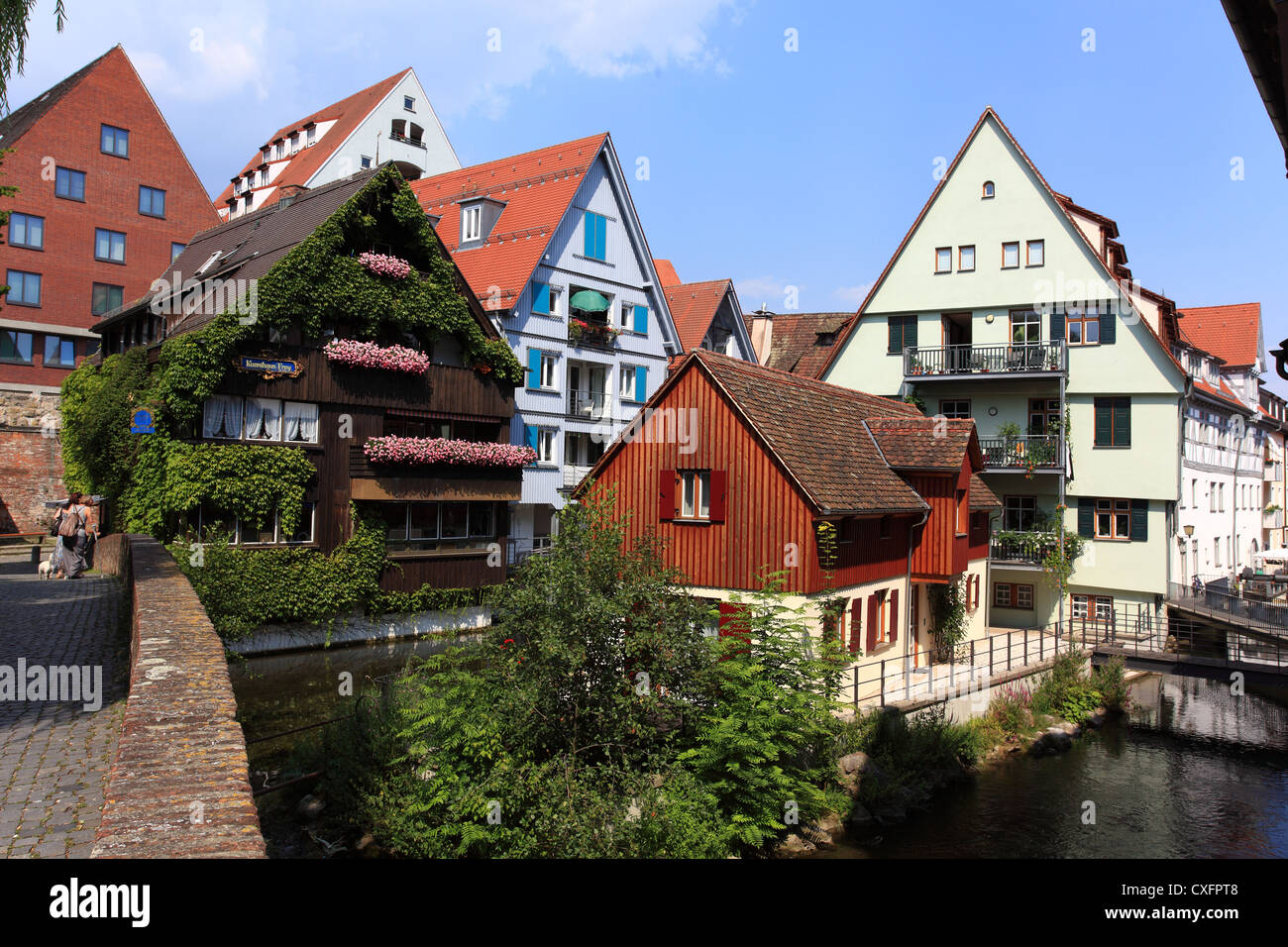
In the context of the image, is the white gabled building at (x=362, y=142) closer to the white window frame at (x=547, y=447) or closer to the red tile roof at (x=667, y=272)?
the red tile roof at (x=667, y=272)

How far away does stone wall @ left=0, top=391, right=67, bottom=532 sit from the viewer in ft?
119

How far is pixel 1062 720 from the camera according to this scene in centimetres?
2316

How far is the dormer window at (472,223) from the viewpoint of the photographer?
36.4 metres

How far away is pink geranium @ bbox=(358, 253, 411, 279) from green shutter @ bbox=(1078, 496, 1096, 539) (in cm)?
2336

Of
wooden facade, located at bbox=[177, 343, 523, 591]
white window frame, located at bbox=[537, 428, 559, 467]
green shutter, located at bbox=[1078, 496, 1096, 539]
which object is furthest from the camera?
white window frame, located at bbox=[537, 428, 559, 467]

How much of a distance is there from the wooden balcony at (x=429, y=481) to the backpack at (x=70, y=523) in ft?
22.1

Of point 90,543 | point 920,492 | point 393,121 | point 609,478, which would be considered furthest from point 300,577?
point 393,121

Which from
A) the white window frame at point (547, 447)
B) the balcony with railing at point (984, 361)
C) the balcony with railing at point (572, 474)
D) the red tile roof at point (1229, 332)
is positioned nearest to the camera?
the balcony with railing at point (984, 361)

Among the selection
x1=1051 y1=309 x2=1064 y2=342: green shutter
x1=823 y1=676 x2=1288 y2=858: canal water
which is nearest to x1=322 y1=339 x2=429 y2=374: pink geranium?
x1=823 y1=676 x2=1288 y2=858: canal water

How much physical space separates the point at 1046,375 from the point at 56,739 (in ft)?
94.6

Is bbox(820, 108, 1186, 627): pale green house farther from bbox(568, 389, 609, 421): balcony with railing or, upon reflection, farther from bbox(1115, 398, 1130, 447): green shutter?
bbox(568, 389, 609, 421): balcony with railing

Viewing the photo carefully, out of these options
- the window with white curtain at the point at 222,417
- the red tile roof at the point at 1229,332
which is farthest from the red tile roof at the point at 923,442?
the red tile roof at the point at 1229,332
